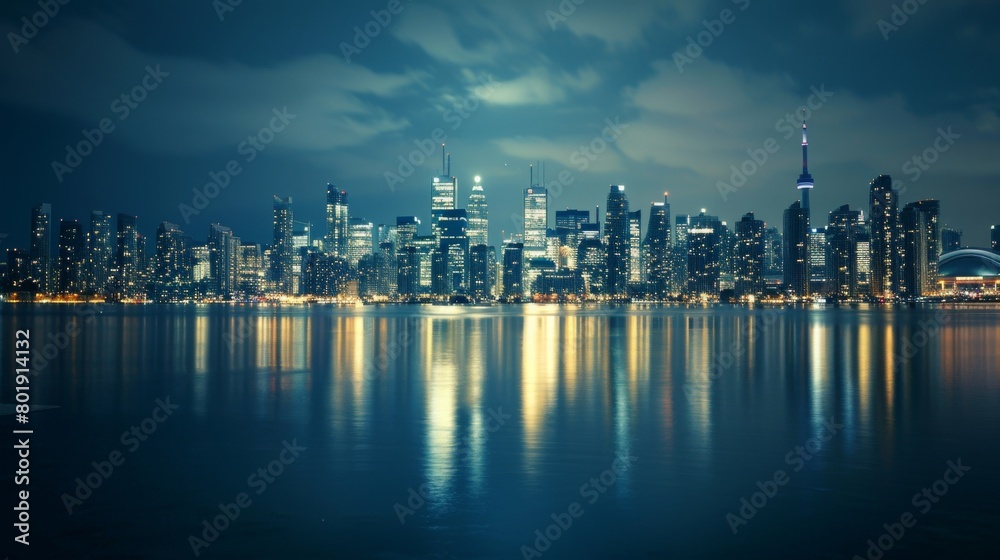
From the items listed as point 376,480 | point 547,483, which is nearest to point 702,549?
point 547,483

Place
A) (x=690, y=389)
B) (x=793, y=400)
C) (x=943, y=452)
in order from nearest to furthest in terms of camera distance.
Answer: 1. (x=943, y=452)
2. (x=793, y=400)
3. (x=690, y=389)

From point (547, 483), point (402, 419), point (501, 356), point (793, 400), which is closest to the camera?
point (547, 483)

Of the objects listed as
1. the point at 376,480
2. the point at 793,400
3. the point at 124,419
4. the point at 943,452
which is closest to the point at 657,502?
the point at 376,480

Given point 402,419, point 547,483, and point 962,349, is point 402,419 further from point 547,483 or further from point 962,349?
point 962,349

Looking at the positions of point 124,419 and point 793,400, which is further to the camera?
point 793,400

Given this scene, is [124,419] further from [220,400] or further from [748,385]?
[748,385]

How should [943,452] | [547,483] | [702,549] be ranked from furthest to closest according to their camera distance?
[943,452], [547,483], [702,549]
